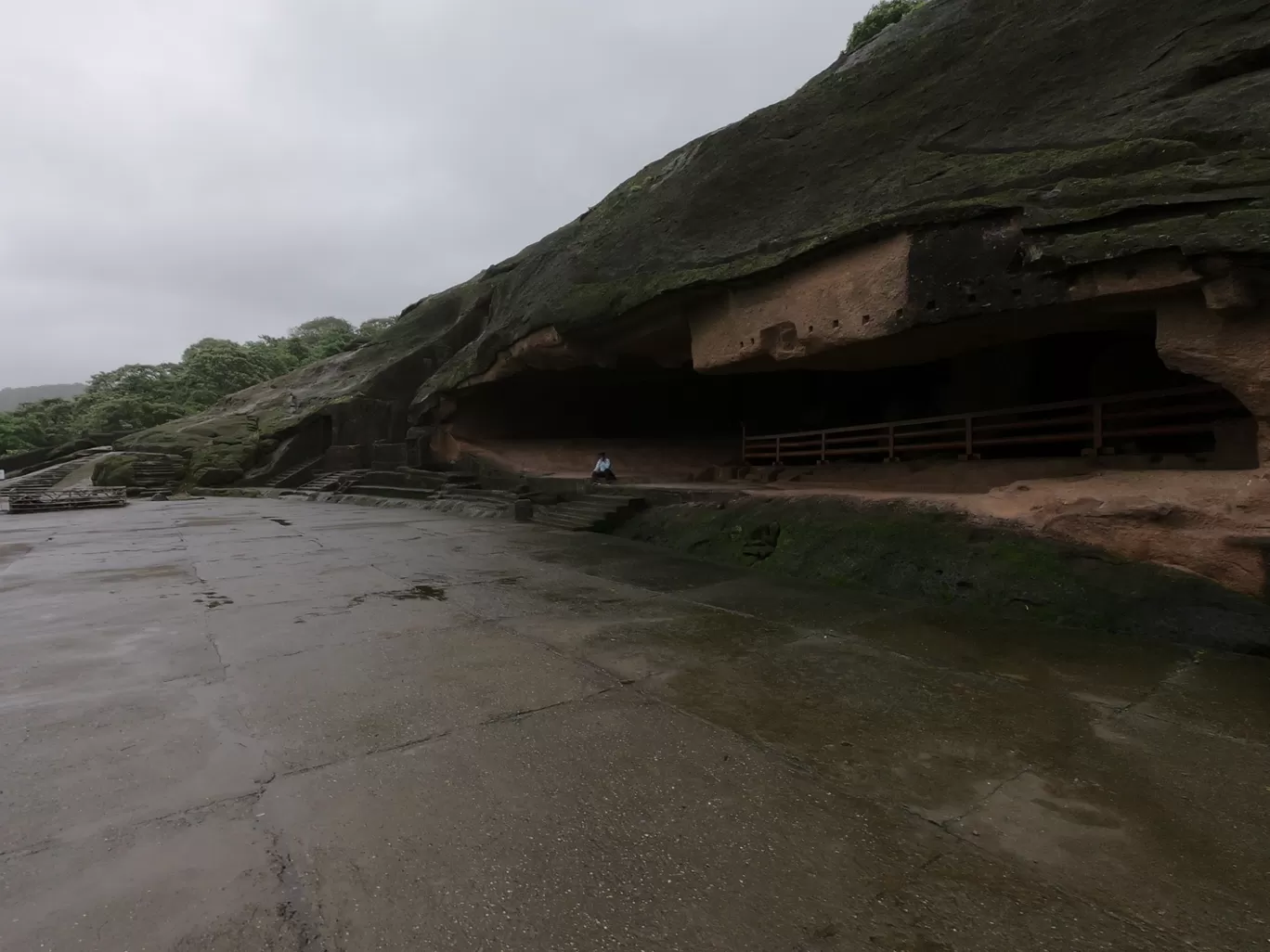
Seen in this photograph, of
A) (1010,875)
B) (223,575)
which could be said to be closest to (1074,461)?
(1010,875)

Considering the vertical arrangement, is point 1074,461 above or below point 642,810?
above

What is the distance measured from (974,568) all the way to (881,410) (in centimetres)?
913

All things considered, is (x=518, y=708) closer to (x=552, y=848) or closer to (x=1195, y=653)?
(x=552, y=848)

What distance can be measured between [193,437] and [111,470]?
2.87 meters

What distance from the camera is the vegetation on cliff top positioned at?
117ft

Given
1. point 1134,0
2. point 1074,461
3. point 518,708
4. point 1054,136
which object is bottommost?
point 518,708

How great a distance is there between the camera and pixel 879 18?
18.9m

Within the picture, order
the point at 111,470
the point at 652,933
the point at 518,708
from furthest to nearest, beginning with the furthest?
the point at 111,470 → the point at 518,708 → the point at 652,933

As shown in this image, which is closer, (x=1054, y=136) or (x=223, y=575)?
(x=1054, y=136)

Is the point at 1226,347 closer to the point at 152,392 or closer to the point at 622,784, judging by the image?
the point at 622,784

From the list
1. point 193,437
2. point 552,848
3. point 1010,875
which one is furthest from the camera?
point 193,437

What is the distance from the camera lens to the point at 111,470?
22.6 m

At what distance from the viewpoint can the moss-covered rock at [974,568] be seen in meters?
4.30

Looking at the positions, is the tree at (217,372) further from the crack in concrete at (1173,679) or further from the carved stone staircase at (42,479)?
the crack in concrete at (1173,679)
